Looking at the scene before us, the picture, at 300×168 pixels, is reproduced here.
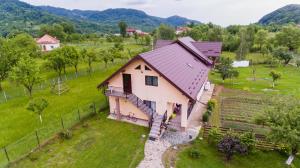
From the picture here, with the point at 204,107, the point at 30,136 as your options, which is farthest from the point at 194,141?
the point at 30,136

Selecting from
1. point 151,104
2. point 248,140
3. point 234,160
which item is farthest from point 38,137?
point 248,140

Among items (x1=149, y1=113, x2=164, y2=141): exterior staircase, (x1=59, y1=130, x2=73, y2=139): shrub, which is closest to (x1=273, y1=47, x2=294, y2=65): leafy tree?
(x1=149, y1=113, x2=164, y2=141): exterior staircase

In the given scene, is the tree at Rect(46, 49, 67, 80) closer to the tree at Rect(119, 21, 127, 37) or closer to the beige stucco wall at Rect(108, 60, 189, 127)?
the beige stucco wall at Rect(108, 60, 189, 127)

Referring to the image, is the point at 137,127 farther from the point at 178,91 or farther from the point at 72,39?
the point at 72,39

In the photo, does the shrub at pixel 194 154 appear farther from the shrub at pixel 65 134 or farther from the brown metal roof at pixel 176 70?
the shrub at pixel 65 134

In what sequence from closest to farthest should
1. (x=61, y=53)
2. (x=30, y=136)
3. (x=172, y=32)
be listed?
(x=30, y=136)
(x=61, y=53)
(x=172, y=32)
